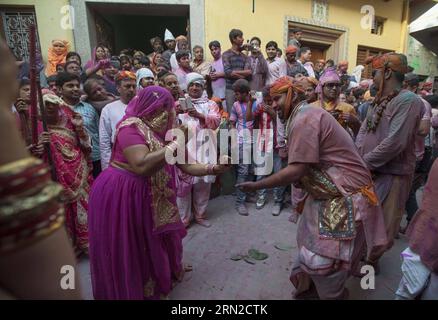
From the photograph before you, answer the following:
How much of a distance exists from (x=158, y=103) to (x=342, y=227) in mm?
1608

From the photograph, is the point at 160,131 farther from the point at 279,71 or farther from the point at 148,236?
the point at 279,71

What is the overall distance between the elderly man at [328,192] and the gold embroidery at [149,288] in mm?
1158

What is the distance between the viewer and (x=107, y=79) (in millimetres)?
4840

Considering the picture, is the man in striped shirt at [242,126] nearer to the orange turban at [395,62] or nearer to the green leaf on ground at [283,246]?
the green leaf on ground at [283,246]

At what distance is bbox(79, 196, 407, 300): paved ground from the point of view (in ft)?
8.84

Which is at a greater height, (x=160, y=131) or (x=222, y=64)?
(x=222, y=64)

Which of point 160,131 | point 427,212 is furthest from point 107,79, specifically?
point 427,212

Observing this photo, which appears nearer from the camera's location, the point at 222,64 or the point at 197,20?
the point at 222,64

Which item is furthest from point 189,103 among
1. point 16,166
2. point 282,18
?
point 282,18

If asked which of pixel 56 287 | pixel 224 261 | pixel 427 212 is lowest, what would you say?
pixel 224 261

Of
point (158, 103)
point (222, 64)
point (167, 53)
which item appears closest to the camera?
point (158, 103)

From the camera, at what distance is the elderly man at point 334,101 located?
3537 millimetres

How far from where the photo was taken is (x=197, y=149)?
161 inches

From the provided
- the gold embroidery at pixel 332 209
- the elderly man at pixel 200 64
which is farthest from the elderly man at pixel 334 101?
the elderly man at pixel 200 64
